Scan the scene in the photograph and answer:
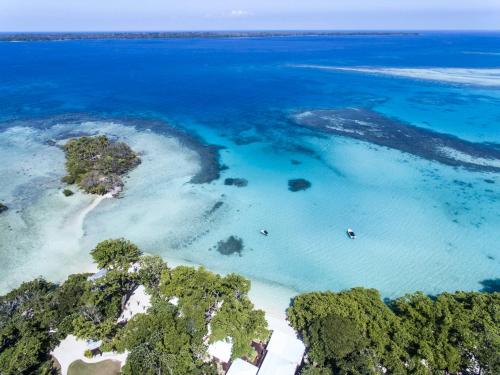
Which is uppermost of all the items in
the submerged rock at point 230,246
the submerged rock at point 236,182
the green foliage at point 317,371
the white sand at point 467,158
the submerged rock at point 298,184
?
the green foliage at point 317,371

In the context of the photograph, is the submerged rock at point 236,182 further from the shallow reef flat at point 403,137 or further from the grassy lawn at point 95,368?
the grassy lawn at point 95,368

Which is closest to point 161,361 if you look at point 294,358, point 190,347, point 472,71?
point 190,347

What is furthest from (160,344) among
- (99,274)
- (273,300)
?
(99,274)

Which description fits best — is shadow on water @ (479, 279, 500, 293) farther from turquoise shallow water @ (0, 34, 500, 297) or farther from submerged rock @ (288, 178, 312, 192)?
submerged rock @ (288, 178, 312, 192)

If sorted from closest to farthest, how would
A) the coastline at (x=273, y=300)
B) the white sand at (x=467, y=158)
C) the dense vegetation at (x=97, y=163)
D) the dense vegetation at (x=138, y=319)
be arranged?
the dense vegetation at (x=138, y=319), the coastline at (x=273, y=300), the dense vegetation at (x=97, y=163), the white sand at (x=467, y=158)

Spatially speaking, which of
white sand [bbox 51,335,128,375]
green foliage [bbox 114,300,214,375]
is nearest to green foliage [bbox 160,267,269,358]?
→ green foliage [bbox 114,300,214,375]

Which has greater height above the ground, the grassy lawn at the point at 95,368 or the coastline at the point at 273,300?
the grassy lawn at the point at 95,368

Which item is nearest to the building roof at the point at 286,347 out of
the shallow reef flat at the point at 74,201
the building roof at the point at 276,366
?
the building roof at the point at 276,366
